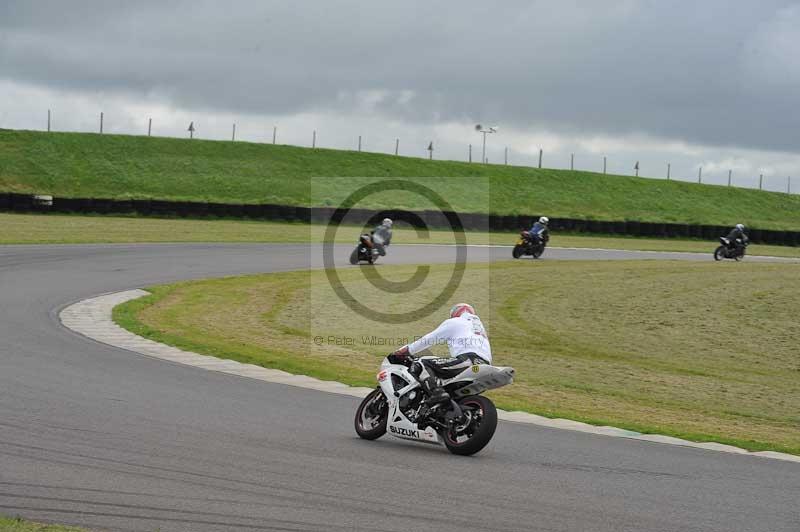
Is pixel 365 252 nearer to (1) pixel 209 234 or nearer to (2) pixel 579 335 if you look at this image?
(1) pixel 209 234

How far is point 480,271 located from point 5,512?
995 inches

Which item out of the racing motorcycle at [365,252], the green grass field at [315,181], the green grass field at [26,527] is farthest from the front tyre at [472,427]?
the green grass field at [315,181]

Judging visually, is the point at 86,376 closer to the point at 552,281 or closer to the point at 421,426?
the point at 421,426

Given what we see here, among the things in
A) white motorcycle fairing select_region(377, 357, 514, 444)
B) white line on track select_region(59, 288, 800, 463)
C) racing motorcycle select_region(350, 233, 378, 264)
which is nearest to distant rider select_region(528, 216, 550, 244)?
racing motorcycle select_region(350, 233, 378, 264)

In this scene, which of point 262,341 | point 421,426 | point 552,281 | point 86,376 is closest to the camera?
point 421,426

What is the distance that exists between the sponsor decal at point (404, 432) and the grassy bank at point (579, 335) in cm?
317

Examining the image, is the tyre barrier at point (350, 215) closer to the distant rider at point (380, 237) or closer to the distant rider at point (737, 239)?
the distant rider at point (737, 239)

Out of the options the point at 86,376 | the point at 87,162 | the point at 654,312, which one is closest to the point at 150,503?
the point at 86,376

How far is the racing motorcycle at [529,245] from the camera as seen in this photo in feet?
120

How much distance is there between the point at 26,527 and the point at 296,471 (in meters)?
2.34

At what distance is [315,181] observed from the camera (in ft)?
223

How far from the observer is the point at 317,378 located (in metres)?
14.4

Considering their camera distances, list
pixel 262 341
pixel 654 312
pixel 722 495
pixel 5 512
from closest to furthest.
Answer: pixel 5 512 < pixel 722 495 < pixel 262 341 < pixel 654 312

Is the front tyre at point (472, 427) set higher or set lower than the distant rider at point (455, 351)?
lower
